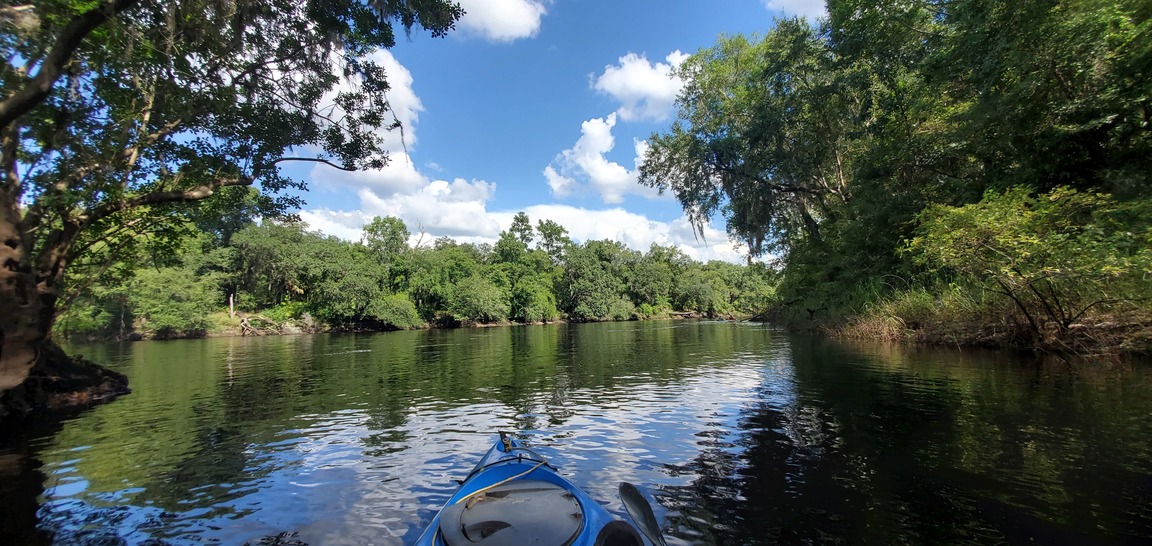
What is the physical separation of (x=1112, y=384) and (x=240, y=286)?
221ft

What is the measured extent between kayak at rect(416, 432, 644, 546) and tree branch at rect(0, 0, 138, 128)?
8.86 meters

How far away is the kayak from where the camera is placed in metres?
3.72

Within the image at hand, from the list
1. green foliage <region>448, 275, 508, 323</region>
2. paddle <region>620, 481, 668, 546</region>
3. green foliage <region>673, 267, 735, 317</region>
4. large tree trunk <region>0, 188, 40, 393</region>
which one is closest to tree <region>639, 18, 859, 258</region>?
paddle <region>620, 481, 668, 546</region>

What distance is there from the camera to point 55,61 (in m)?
7.50

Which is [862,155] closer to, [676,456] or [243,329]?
[676,456]

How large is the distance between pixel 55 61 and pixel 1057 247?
60.8ft

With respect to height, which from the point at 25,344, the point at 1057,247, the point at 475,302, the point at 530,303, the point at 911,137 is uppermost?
the point at 911,137

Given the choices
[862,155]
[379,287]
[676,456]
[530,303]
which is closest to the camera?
[676,456]

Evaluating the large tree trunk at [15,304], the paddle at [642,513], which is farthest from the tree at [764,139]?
the large tree trunk at [15,304]

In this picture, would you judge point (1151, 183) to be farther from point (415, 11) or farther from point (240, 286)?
point (240, 286)

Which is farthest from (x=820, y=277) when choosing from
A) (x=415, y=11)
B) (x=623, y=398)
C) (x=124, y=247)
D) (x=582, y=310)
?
(x=582, y=310)

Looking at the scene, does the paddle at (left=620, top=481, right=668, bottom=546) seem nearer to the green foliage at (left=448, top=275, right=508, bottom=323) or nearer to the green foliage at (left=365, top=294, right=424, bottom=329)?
the green foliage at (left=365, top=294, right=424, bottom=329)

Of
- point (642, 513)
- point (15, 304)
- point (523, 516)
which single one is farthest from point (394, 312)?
point (523, 516)

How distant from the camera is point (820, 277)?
90.6 feet
